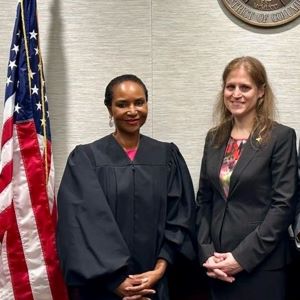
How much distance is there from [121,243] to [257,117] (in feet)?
2.36

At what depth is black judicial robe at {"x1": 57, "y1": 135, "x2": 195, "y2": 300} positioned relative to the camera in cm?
189

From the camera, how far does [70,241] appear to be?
6.32ft

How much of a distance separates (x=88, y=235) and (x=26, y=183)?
0.57 metres

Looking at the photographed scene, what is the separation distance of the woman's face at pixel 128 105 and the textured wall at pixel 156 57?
0.62 meters

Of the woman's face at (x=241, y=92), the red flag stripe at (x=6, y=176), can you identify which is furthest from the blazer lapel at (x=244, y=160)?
the red flag stripe at (x=6, y=176)

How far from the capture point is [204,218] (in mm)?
2072

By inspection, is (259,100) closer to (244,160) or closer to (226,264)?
(244,160)

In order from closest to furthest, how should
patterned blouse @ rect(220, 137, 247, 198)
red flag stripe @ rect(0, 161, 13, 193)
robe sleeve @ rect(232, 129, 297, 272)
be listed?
robe sleeve @ rect(232, 129, 297, 272) < patterned blouse @ rect(220, 137, 247, 198) < red flag stripe @ rect(0, 161, 13, 193)

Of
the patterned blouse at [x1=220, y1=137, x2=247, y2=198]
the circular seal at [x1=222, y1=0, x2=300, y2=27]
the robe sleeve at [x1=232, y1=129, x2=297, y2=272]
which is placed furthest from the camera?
the circular seal at [x1=222, y1=0, x2=300, y2=27]

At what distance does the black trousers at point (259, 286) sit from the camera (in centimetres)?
189

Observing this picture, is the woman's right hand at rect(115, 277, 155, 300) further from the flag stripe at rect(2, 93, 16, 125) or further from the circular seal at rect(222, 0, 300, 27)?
the circular seal at rect(222, 0, 300, 27)

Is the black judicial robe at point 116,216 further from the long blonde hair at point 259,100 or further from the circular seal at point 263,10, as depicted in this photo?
the circular seal at point 263,10

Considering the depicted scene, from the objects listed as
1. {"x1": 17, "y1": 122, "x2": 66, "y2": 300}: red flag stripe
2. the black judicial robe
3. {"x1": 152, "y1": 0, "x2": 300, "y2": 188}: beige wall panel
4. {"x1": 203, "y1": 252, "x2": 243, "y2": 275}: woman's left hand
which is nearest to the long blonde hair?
the black judicial robe

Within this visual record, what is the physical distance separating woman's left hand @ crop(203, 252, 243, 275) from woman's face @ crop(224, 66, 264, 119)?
21.7 inches
